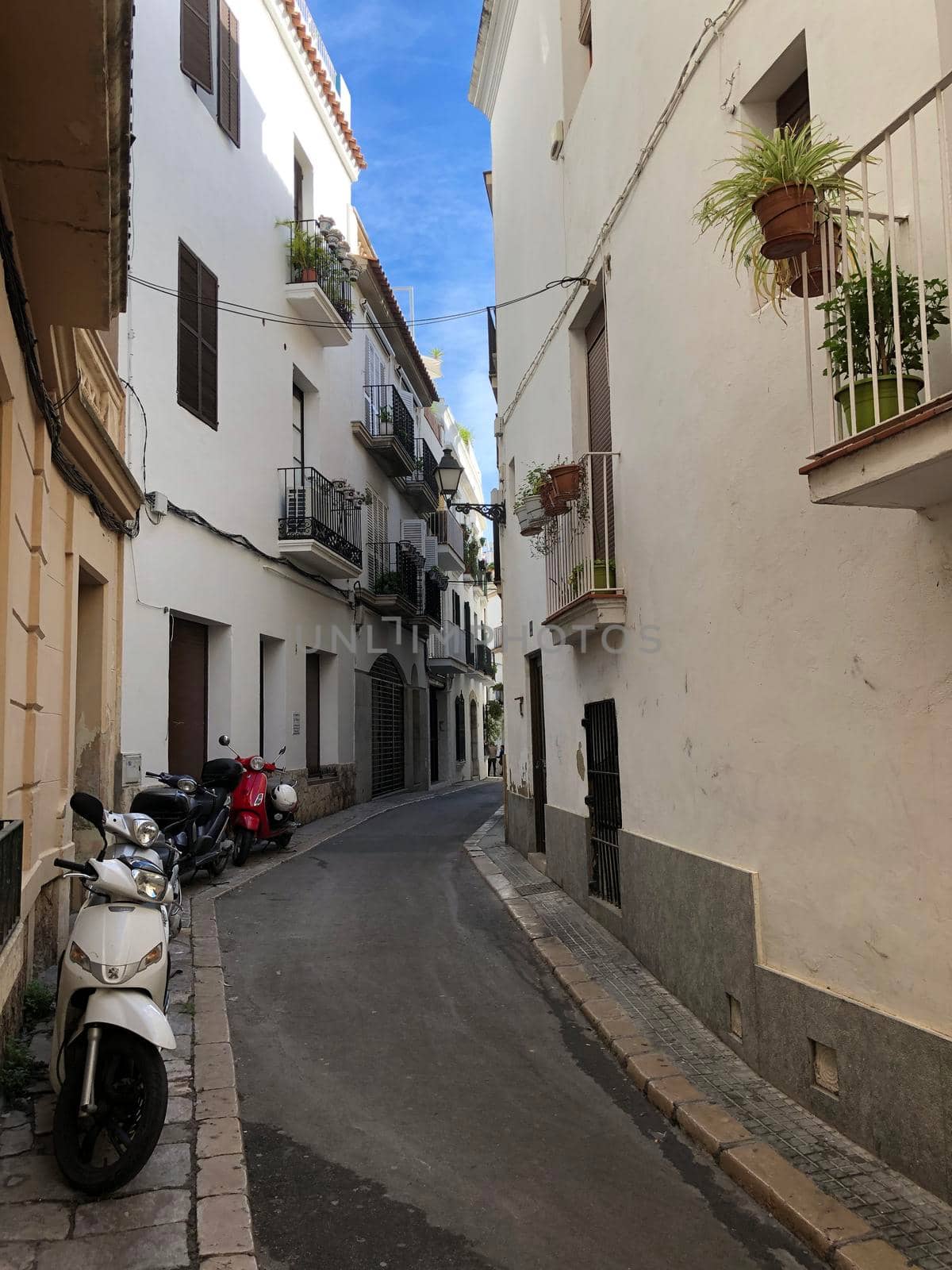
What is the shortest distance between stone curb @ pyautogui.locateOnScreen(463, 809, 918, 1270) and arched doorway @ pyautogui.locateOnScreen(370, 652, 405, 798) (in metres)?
13.7

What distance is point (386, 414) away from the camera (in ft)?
66.0

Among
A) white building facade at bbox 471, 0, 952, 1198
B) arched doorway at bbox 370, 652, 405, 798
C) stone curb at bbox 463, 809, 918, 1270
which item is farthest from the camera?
arched doorway at bbox 370, 652, 405, 798

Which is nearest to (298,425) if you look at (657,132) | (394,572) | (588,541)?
(394,572)

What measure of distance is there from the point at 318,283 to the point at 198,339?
12.5 feet

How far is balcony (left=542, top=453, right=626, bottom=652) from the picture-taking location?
708 centimetres

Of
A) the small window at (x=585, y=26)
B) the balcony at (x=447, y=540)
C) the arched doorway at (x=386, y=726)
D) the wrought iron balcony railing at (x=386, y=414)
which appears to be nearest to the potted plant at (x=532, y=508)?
the small window at (x=585, y=26)

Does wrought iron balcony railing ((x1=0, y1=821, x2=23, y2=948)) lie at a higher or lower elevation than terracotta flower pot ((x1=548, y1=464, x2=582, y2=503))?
lower

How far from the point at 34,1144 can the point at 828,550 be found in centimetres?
403

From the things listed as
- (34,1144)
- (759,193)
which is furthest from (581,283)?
(34,1144)

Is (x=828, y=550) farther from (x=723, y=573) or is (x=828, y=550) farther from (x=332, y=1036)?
(x=332, y=1036)

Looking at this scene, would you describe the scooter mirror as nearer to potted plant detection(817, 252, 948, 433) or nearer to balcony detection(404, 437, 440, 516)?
potted plant detection(817, 252, 948, 433)

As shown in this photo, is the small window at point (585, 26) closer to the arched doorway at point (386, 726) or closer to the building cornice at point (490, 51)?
→ the building cornice at point (490, 51)

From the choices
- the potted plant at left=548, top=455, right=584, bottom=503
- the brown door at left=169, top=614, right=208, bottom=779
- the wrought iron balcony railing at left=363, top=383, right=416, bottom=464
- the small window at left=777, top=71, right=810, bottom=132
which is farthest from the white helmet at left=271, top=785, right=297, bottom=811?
the wrought iron balcony railing at left=363, top=383, right=416, bottom=464

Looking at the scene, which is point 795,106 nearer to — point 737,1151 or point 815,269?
point 815,269
